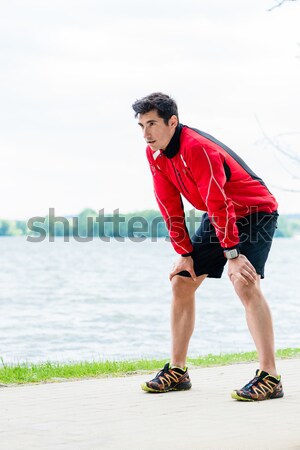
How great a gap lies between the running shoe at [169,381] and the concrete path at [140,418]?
7 cm

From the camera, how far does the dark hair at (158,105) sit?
6.04m

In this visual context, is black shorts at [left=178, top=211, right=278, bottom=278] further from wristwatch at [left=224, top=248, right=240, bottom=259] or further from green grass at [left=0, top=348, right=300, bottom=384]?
green grass at [left=0, top=348, right=300, bottom=384]

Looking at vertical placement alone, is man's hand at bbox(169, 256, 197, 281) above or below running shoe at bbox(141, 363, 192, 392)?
above

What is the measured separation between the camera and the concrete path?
4.73 meters

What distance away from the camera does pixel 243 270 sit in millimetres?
5914

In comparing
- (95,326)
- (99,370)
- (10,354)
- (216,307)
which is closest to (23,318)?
(95,326)

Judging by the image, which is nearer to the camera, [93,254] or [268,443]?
[268,443]

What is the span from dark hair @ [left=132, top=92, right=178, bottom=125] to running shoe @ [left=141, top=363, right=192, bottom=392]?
179cm

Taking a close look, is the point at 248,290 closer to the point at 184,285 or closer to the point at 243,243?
the point at 243,243

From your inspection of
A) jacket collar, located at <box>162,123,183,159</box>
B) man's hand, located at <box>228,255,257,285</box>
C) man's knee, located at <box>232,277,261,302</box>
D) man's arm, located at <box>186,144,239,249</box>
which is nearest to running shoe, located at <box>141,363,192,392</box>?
man's knee, located at <box>232,277,261,302</box>

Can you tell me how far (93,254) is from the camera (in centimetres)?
9544

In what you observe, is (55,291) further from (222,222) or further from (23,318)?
(222,222)

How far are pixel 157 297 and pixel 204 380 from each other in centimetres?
3844

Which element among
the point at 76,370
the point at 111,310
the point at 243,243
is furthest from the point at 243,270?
the point at 111,310
